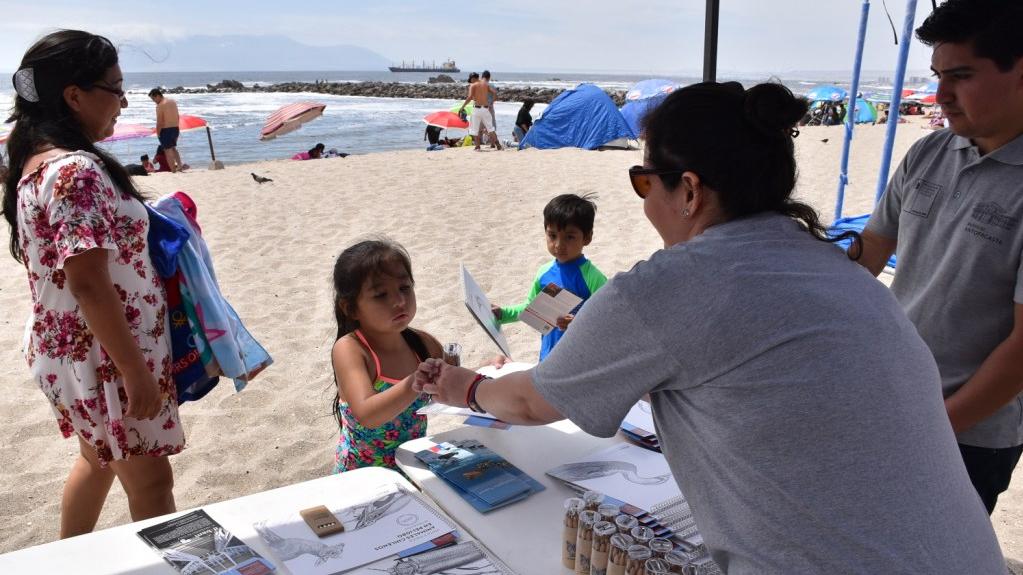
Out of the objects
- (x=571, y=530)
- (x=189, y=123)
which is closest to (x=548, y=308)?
(x=571, y=530)

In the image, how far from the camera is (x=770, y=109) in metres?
1.06

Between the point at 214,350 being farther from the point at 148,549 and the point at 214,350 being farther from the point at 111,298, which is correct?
the point at 148,549

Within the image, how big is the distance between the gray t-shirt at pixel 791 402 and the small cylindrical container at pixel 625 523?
23cm

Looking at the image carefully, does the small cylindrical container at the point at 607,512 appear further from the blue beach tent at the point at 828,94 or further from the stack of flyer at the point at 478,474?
the blue beach tent at the point at 828,94

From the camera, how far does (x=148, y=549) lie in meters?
1.41

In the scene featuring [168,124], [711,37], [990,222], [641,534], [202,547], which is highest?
[711,37]

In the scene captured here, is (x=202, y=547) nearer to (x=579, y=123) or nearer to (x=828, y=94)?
(x=579, y=123)

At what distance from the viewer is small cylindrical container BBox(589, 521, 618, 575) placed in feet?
4.12

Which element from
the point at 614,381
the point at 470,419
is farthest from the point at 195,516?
the point at 614,381

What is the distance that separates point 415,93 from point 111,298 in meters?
55.4

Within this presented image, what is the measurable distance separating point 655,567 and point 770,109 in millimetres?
755

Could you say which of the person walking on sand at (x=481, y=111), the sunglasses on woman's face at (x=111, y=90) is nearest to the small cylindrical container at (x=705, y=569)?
the sunglasses on woman's face at (x=111, y=90)

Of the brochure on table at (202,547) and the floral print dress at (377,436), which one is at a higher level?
the brochure on table at (202,547)

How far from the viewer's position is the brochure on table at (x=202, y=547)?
4.44 feet
